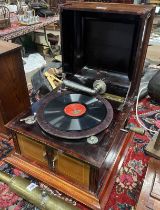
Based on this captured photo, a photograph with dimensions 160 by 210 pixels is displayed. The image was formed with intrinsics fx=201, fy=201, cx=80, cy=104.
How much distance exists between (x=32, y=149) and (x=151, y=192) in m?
0.54

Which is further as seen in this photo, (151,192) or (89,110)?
(89,110)

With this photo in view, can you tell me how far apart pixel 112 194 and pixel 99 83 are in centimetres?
56

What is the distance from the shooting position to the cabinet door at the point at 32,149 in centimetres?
90

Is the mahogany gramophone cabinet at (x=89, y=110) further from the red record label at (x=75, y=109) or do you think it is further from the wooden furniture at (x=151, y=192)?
the wooden furniture at (x=151, y=192)

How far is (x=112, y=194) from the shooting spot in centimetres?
92

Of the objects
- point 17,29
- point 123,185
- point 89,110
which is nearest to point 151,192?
point 123,185

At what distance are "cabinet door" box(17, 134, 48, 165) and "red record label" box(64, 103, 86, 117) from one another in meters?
0.19

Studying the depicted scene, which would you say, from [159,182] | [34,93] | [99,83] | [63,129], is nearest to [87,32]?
[99,83]

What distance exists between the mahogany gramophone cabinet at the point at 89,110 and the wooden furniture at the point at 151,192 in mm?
177

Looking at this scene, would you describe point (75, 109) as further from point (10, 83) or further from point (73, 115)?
point (10, 83)

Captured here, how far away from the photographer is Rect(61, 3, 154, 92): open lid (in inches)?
40.1

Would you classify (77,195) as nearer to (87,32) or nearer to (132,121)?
(132,121)

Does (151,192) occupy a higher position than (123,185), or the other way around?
(151,192)

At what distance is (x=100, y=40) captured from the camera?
3.81 feet
